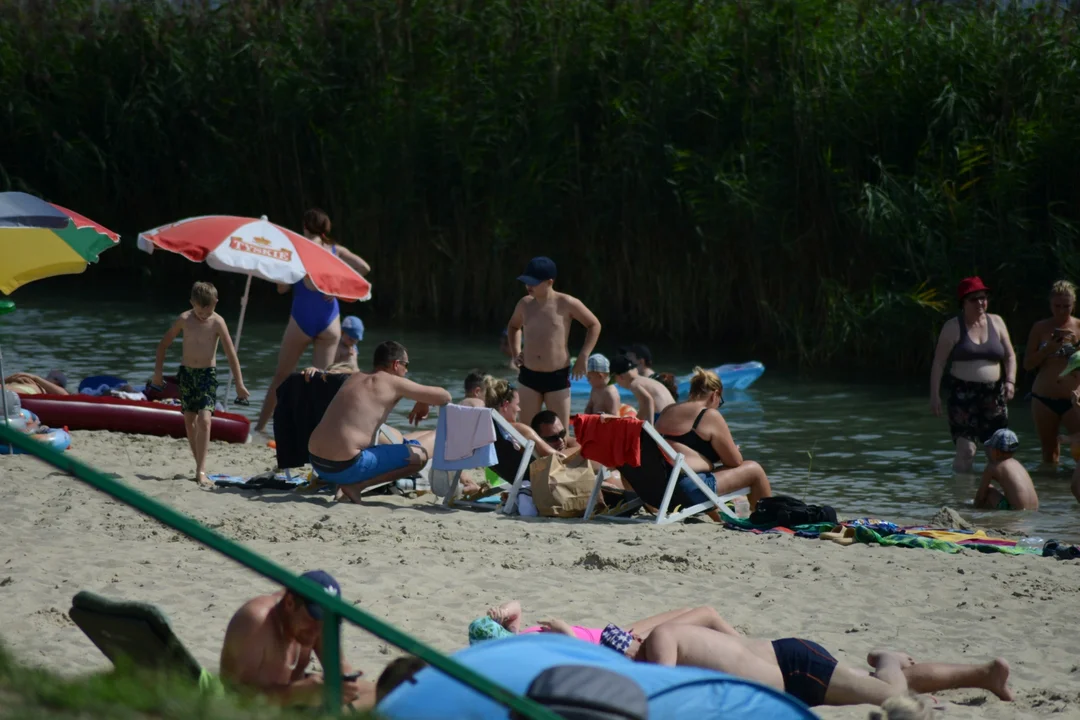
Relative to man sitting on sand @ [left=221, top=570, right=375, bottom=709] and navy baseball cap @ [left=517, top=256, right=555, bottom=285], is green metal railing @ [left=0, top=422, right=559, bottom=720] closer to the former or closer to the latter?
man sitting on sand @ [left=221, top=570, right=375, bottom=709]

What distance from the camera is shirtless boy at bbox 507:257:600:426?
10.0 metres

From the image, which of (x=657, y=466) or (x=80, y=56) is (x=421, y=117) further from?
(x=657, y=466)

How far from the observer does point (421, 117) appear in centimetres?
1897

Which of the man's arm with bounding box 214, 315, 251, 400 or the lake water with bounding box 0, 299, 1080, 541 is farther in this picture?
the lake water with bounding box 0, 299, 1080, 541

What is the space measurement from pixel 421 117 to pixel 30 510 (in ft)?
39.0

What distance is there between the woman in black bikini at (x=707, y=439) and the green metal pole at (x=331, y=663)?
5690 mm

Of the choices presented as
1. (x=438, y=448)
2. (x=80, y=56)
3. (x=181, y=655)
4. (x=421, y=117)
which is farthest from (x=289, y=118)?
(x=181, y=655)

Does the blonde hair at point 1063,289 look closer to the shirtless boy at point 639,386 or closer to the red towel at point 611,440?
the shirtless boy at point 639,386

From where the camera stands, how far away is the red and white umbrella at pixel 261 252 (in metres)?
9.99

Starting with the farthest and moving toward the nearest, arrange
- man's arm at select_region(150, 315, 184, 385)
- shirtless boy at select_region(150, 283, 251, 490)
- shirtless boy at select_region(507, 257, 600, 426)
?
shirtless boy at select_region(507, 257, 600, 426)
man's arm at select_region(150, 315, 184, 385)
shirtless boy at select_region(150, 283, 251, 490)

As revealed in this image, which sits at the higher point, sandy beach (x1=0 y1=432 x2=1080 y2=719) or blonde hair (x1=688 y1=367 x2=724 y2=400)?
blonde hair (x1=688 y1=367 x2=724 y2=400)

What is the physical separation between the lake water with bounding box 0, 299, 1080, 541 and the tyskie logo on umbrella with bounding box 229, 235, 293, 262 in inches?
116

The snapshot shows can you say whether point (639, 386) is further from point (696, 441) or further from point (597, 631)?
point (597, 631)

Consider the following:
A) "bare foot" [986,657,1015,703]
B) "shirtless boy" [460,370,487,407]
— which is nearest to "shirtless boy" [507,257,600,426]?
"shirtless boy" [460,370,487,407]
